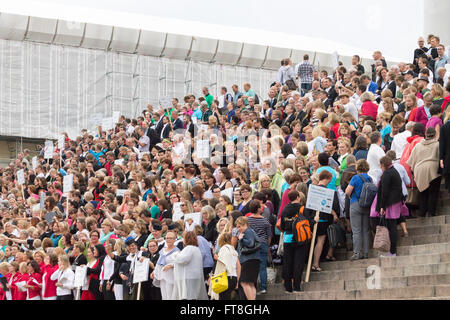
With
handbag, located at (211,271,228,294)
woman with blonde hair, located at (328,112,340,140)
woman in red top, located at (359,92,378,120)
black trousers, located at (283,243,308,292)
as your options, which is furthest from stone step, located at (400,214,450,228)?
woman in red top, located at (359,92,378,120)

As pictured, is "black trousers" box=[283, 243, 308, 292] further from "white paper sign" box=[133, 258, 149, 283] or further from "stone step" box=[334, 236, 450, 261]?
"white paper sign" box=[133, 258, 149, 283]

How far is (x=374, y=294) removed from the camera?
13.1 metres

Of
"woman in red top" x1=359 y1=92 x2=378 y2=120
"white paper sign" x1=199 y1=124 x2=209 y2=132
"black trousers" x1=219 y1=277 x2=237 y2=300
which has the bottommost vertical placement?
"black trousers" x1=219 y1=277 x2=237 y2=300

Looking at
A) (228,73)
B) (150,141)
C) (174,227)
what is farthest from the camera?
(228,73)

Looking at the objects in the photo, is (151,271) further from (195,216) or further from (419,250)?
(419,250)

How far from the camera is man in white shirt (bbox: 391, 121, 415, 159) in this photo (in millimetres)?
15875

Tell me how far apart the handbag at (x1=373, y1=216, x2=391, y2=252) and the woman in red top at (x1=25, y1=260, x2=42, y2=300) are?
709 cm

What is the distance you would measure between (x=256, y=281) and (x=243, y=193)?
1616 mm

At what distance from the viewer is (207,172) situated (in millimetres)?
18109

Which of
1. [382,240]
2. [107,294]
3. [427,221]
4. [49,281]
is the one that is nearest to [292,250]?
[382,240]

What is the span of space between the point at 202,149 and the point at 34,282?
485 centimetres

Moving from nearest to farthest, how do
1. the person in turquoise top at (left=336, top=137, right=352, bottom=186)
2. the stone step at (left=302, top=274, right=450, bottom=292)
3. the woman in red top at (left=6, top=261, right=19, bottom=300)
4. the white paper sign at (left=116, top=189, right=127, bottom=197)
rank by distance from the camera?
the stone step at (left=302, top=274, right=450, bottom=292), the person in turquoise top at (left=336, top=137, right=352, bottom=186), the woman in red top at (left=6, top=261, right=19, bottom=300), the white paper sign at (left=116, top=189, right=127, bottom=197)
